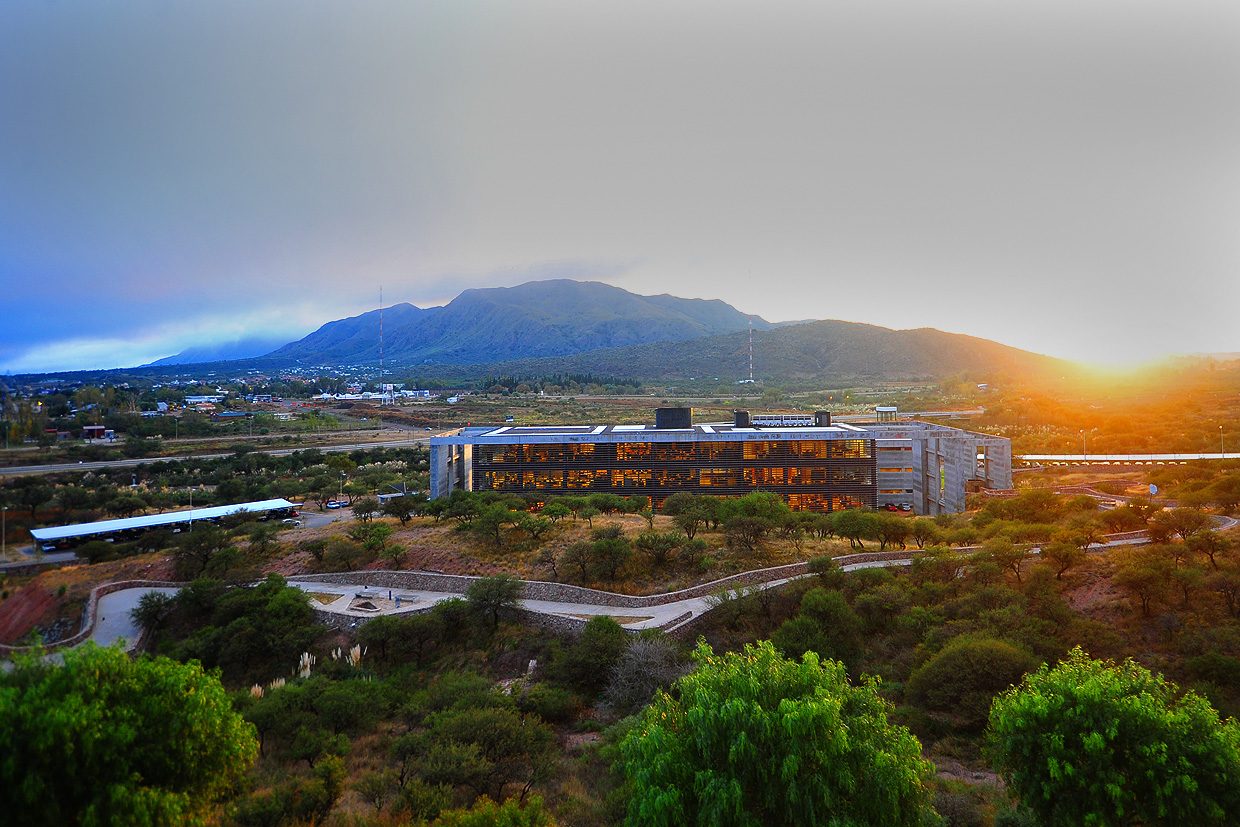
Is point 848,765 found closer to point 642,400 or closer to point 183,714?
point 183,714

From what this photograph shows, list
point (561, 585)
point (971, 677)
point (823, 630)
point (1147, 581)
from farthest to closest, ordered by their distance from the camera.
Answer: point (561, 585)
point (823, 630)
point (1147, 581)
point (971, 677)

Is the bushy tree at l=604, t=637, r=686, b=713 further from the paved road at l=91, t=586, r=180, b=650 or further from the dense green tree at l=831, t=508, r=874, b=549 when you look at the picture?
the paved road at l=91, t=586, r=180, b=650

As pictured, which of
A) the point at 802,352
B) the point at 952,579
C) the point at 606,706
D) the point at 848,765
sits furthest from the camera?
the point at 802,352

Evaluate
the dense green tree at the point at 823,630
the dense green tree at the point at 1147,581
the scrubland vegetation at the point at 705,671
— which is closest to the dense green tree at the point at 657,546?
the scrubland vegetation at the point at 705,671

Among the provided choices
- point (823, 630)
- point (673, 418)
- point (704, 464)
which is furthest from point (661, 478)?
point (823, 630)

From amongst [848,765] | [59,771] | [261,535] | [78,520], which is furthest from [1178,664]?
[78,520]

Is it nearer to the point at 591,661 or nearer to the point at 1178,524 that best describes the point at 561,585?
the point at 591,661

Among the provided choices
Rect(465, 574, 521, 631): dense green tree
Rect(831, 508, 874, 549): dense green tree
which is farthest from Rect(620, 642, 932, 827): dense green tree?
Rect(831, 508, 874, 549): dense green tree
